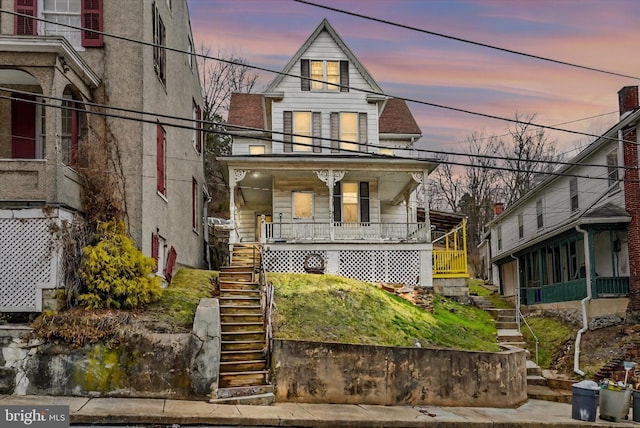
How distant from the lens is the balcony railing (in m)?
21.9

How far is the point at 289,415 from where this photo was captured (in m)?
12.0

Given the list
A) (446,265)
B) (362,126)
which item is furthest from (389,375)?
(362,126)

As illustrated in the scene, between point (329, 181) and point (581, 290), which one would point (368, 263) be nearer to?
point (329, 181)

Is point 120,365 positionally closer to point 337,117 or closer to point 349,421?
point 349,421

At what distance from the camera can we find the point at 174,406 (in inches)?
465

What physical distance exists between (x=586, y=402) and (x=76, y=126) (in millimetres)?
13117

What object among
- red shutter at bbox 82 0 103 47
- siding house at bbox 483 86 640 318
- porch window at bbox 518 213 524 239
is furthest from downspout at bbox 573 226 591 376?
red shutter at bbox 82 0 103 47

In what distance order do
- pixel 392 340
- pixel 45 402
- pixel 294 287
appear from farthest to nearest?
pixel 294 287
pixel 392 340
pixel 45 402

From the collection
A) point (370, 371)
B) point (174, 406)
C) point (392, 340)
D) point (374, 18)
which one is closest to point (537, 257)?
point (392, 340)

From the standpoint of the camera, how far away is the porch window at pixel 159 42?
57.6 feet

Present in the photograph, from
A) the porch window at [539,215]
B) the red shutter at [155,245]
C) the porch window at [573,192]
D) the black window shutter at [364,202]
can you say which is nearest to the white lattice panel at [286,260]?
the black window shutter at [364,202]

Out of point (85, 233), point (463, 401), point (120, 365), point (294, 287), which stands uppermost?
point (85, 233)

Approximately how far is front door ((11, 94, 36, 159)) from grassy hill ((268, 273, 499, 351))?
7082mm

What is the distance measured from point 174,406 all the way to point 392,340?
613cm
